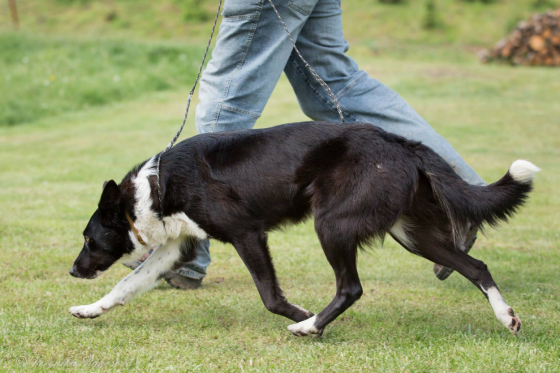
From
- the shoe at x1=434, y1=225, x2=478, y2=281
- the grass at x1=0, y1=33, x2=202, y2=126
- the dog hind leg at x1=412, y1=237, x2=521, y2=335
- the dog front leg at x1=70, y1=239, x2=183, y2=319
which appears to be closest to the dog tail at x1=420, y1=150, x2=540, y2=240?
the dog hind leg at x1=412, y1=237, x2=521, y2=335

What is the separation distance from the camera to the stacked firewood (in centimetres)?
1697

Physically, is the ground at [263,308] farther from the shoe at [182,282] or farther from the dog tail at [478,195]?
the dog tail at [478,195]

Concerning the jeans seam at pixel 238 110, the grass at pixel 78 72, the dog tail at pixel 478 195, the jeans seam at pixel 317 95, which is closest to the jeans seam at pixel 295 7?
the jeans seam at pixel 317 95

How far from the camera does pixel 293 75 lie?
3600 mm

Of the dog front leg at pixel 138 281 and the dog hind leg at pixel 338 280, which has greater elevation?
the dog hind leg at pixel 338 280

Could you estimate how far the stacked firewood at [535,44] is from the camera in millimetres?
16969

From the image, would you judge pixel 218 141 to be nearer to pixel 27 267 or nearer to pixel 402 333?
pixel 402 333

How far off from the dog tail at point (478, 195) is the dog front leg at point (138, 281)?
1.42 metres

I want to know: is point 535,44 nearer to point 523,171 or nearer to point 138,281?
point 523,171

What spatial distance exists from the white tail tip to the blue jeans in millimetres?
555

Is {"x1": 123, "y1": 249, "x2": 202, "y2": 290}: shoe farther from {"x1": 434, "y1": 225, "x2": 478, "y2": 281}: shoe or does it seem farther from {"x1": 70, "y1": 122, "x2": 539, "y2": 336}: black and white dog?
{"x1": 434, "y1": 225, "x2": 478, "y2": 281}: shoe

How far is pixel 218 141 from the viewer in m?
3.09

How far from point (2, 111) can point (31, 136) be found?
6.17 feet

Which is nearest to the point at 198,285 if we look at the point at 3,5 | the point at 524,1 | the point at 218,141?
the point at 218,141
